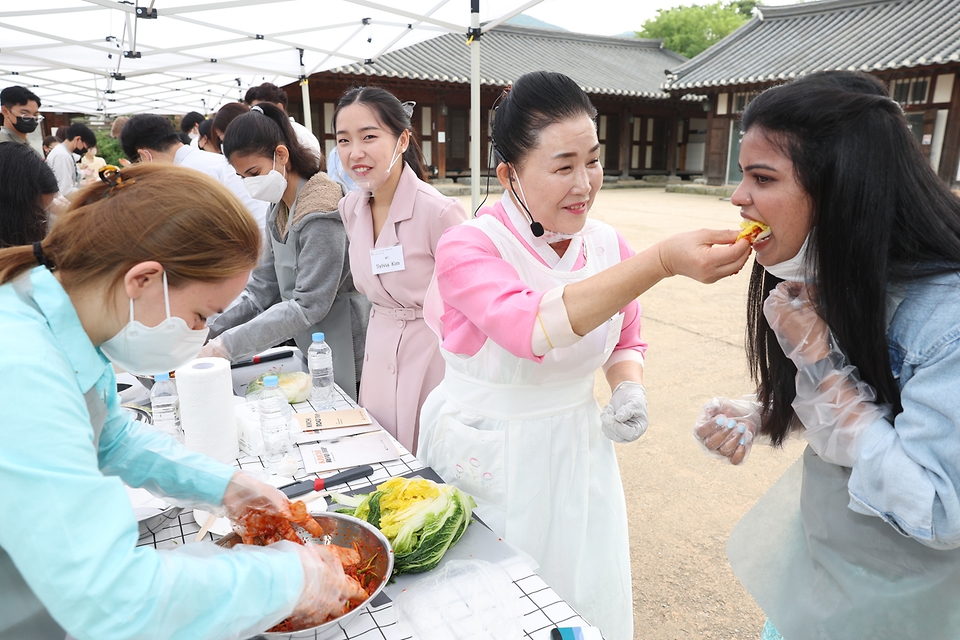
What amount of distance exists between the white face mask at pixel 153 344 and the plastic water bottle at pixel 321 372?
1161 mm

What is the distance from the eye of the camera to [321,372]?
2.38m

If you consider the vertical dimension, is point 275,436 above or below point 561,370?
below

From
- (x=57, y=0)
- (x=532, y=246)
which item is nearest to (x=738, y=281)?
(x=532, y=246)

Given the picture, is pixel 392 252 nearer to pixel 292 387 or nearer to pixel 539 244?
pixel 292 387

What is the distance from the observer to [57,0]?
579cm

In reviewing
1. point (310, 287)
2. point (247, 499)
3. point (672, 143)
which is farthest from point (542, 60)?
point (247, 499)

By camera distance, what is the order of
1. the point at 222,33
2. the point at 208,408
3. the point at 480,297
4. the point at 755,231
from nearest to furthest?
the point at 755,231, the point at 480,297, the point at 208,408, the point at 222,33

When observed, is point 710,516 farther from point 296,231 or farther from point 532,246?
point 296,231

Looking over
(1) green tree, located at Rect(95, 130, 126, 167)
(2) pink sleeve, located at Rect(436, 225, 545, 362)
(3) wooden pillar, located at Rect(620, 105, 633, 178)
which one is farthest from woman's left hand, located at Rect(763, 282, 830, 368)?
(3) wooden pillar, located at Rect(620, 105, 633, 178)

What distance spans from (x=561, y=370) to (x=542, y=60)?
22.9 metres

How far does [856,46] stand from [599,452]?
1931 cm

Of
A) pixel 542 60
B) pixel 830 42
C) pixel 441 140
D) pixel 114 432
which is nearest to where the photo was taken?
pixel 114 432

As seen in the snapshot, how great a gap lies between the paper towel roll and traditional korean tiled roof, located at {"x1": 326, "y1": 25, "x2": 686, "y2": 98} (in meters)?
15.4

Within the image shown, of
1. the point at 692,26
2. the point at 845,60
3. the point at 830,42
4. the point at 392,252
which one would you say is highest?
the point at 692,26
